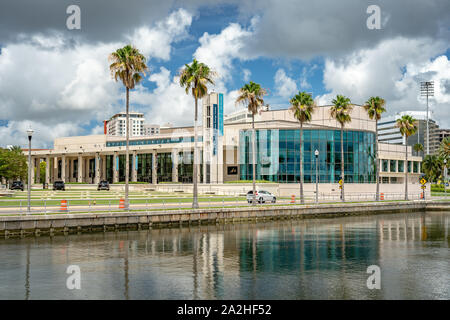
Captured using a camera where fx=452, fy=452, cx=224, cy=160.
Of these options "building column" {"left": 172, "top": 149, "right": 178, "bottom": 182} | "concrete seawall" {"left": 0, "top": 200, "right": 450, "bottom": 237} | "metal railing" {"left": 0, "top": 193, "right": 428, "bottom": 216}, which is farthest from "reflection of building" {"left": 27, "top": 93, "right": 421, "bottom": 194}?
"metal railing" {"left": 0, "top": 193, "right": 428, "bottom": 216}

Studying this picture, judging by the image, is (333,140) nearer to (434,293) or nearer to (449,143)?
(449,143)

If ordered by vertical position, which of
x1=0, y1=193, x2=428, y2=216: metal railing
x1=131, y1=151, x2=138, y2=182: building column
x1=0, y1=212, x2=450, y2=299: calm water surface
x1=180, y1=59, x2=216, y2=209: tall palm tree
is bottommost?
x1=0, y1=212, x2=450, y2=299: calm water surface

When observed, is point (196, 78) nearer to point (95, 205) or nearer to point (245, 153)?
point (95, 205)

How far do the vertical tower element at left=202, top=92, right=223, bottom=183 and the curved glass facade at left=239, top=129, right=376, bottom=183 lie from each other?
14.8 ft

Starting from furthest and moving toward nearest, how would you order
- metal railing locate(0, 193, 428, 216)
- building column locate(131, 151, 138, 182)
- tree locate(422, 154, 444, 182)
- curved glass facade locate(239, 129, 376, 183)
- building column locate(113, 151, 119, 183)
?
tree locate(422, 154, 444, 182)
building column locate(113, 151, 119, 183)
building column locate(131, 151, 138, 182)
curved glass facade locate(239, 129, 376, 183)
metal railing locate(0, 193, 428, 216)

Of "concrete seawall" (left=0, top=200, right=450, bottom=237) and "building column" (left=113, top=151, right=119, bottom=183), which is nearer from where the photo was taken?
"concrete seawall" (left=0, top=200, right=450, bottom=237)

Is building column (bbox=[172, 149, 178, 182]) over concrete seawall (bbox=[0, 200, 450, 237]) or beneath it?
over

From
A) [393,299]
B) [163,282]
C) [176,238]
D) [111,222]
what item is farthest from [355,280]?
[111,222]

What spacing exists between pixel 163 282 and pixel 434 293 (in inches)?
417

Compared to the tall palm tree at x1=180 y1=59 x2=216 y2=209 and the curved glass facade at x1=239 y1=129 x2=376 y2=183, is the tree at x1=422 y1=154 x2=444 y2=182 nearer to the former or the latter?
the curved glass facade at x1=239 y1=129 x2=376 y2=183

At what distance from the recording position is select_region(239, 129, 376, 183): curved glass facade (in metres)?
84.1
